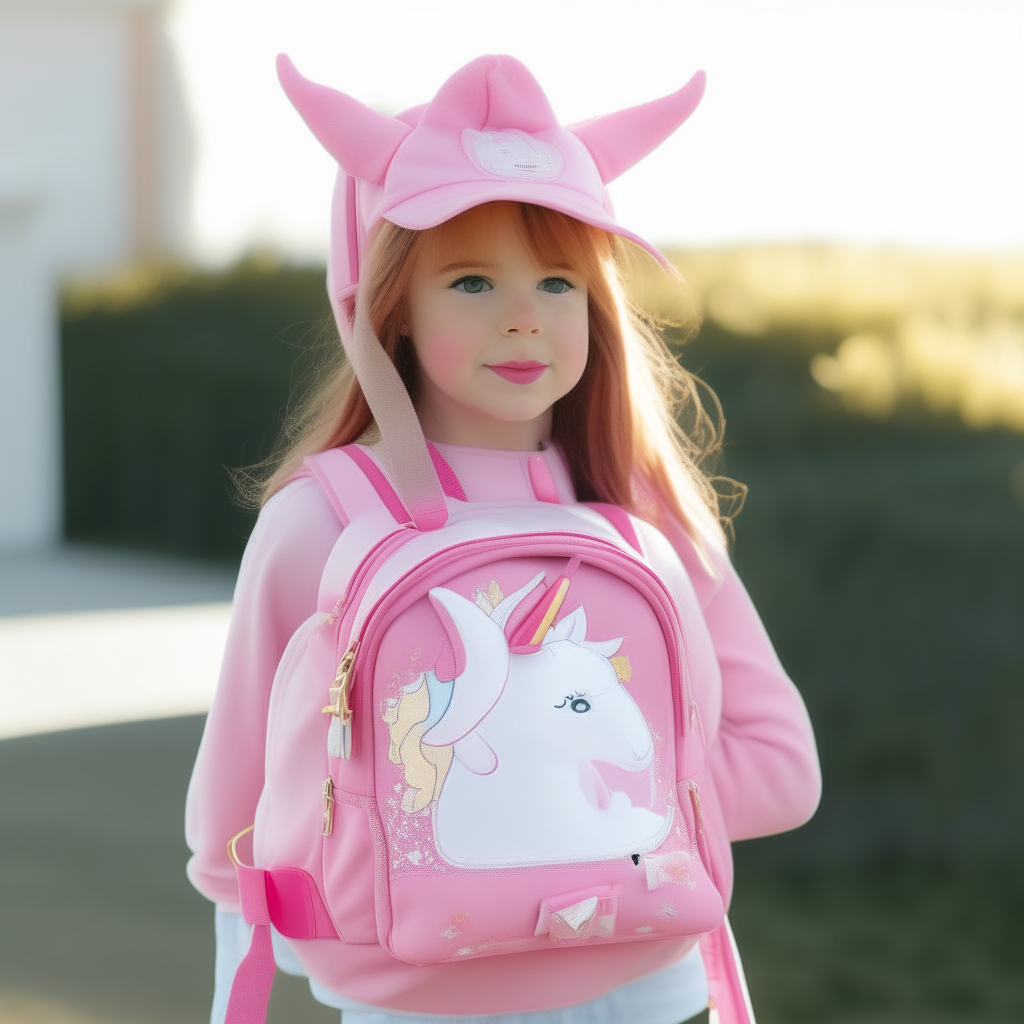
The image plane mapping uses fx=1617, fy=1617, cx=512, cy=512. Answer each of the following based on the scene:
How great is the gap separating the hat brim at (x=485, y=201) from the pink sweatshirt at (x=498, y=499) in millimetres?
317

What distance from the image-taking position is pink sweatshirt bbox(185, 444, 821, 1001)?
185 centimetres

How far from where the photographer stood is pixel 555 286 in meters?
1.84

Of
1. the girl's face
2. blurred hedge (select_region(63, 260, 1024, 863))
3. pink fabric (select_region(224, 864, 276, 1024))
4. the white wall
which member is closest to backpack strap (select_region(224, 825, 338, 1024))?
pink fabric (select_region(224, 864, 276, 1024))

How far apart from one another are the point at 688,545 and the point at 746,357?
3905 millimetres

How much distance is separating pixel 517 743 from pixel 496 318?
1.56ft

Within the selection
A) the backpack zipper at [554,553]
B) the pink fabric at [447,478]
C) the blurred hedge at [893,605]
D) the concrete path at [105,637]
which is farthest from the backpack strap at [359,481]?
the concrete path at [105,637]

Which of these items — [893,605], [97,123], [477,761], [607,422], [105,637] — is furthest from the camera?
[97,123]

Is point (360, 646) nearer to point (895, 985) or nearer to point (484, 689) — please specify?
point (484, 689)

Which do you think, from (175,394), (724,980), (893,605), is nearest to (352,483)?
(724,980)

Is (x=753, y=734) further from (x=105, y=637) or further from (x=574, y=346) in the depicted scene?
(x=105, y=637)

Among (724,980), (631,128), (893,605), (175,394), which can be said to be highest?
(175,394)

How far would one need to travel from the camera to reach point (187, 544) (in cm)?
1043

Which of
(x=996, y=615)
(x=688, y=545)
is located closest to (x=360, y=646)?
(x=688, y=545)

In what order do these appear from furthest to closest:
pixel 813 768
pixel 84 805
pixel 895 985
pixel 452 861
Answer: pixel 84 805
pixel 895 985
pixel 813 768
pixel 452 861
